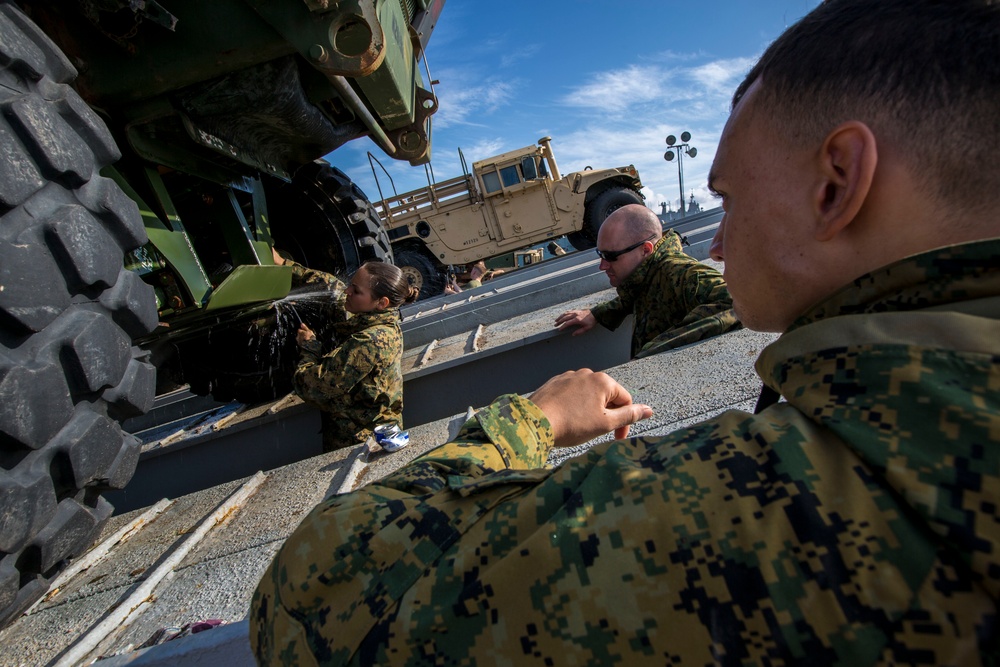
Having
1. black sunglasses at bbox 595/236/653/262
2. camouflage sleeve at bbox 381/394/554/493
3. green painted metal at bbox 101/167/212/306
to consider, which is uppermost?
green painted metal at bbox 101/167/212/306

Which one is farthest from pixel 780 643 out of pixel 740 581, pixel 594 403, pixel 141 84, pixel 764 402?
pixel 141 84

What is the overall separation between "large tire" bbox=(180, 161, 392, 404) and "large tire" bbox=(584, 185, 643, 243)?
9.39m

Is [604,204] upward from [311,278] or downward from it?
upward

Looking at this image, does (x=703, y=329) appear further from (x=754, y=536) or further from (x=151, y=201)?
(x=151, y=201)

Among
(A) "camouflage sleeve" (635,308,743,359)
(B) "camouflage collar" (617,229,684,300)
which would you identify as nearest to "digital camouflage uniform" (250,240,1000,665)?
(A) "camouflage sleeve" (635,308,743,359)

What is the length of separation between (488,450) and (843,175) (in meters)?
0.59

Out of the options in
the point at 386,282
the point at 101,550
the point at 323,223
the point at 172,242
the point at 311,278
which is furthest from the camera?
the point at 323,223

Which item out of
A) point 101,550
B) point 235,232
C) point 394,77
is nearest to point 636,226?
point 394,77

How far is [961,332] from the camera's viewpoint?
0.45 m

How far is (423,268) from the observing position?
13164 mm

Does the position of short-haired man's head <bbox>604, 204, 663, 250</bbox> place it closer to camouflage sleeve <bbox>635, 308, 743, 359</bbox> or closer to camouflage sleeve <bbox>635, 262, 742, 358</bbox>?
camouflage sleeve <bbox>635, 262, 742, 358</bbox>

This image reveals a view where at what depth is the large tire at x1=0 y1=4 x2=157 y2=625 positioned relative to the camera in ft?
3.97

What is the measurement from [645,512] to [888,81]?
1.69 feet

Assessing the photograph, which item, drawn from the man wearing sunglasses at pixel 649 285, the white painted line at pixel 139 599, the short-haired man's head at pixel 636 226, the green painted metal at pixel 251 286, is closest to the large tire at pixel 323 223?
the green painted metal at pixel 251 286
